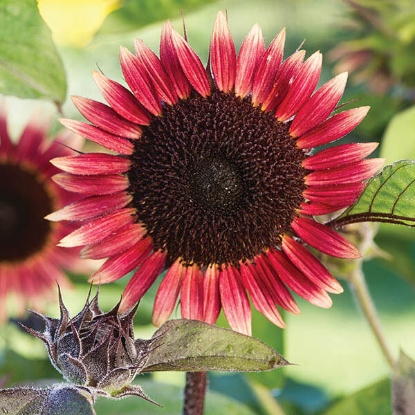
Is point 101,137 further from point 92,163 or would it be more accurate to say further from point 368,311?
point 368,311

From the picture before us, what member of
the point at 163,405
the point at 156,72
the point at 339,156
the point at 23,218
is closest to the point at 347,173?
the point at 339,156

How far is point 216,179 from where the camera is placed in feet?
1.32

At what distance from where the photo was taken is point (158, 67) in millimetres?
376

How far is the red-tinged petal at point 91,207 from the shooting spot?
1.27 feet

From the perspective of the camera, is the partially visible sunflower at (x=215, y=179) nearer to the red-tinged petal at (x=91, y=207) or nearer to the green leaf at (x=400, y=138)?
the red-tinged petal at (x=91, y=207)

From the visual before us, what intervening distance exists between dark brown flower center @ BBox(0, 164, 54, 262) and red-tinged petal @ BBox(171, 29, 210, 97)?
371mm

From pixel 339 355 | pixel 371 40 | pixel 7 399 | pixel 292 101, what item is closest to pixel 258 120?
pixel 292 101

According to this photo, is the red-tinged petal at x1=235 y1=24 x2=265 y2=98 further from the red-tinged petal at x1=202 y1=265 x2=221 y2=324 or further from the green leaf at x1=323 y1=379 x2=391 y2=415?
the green leaf at x1=323 y1=379 x2=391 y2=415

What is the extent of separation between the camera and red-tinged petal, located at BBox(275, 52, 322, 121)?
36 cm

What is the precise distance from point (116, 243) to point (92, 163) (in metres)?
0.05

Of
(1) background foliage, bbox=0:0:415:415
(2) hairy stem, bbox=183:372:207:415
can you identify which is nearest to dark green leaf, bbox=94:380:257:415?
(1) background foliage, bbox=0:0:415:415

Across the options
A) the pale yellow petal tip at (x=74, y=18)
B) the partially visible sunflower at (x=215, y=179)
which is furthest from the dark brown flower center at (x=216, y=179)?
the pale yellow petal tip at (x=74, y=18)

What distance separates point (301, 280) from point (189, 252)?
6 cm

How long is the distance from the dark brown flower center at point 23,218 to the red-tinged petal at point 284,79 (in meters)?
0.39
